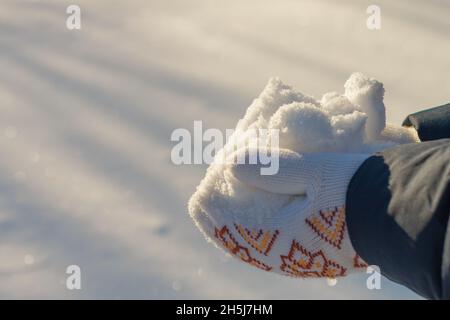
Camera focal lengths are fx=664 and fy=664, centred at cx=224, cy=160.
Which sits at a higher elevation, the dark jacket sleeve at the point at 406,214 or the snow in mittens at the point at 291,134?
the snow in mittens at the point at 291,134

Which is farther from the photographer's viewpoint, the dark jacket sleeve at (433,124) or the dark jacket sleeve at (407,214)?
the dark jacket sleeve at (433,124)

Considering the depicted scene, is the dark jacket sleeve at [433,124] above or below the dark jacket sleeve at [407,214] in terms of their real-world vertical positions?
above

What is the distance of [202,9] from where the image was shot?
1.56m

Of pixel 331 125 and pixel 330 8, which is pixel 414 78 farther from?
pixel 331 125

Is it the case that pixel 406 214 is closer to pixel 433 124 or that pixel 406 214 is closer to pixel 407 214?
pixel 407 214

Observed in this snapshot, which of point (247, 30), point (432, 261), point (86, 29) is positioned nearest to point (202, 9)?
point (247, 30)

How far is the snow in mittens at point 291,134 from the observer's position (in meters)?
0.39

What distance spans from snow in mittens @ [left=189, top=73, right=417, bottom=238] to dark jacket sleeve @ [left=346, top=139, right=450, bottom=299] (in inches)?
1.5

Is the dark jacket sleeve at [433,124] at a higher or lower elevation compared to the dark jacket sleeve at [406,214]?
higher

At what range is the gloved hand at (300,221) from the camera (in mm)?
374

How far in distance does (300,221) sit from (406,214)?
0.24 feet

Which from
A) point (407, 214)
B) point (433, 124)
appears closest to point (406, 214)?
point (407, 214)

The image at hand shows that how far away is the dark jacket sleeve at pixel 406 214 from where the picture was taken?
31 cm
